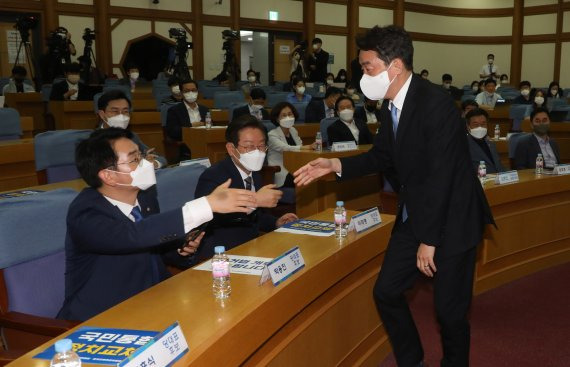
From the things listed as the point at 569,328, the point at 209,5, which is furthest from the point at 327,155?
the point at 209,5

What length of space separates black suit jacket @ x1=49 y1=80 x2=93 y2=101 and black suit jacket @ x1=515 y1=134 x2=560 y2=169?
5405 millimetres

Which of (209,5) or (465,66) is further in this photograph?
(465,66)

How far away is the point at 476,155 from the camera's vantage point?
169 inches

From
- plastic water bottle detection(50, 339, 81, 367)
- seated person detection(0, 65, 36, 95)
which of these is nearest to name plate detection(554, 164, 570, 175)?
plastic water bottle detection(50, 339, 81, 367)

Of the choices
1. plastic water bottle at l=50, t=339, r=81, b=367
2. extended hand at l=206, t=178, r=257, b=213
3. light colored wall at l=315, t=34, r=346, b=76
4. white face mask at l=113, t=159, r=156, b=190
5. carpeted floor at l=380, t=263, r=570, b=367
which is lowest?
carpeted floor at l=380, t=263, r=570, b=367

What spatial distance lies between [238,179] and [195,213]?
101 cm

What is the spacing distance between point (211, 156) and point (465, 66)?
14.6 m

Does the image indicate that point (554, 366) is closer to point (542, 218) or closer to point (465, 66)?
point (542, 218)

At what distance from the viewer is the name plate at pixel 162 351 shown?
1.12 m

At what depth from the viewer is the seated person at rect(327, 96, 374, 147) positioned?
5.41 meters

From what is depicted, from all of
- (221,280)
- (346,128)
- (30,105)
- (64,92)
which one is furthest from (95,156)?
(30,105)

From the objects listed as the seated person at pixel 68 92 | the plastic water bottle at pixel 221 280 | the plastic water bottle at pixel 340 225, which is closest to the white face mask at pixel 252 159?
the plastic water bottle at pixel 340 225

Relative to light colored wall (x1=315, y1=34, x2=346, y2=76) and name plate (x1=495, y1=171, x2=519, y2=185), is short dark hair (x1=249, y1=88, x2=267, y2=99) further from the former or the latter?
light colored wall (x1=315, y1=34, x2=346, y2=76)

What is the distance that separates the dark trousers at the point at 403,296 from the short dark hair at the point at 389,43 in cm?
65
